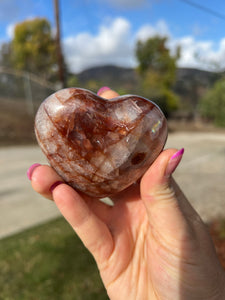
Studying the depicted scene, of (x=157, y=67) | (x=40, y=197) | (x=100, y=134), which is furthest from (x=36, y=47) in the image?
(x=100, y=134)

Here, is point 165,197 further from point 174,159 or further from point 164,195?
point 174,159

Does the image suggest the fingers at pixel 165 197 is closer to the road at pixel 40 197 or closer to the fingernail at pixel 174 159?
the fingernail at pixel 174 159

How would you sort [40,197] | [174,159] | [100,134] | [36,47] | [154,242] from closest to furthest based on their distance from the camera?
[174,159] → [100,134] → [154,242] → [40,197] → [36,47]

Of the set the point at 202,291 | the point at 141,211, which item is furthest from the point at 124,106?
the point at 202,291

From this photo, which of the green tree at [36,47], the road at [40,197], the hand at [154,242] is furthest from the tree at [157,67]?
the hand at [154,242]

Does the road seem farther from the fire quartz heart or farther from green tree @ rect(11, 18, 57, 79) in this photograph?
green tree @ rect(11, 18, 57, 79)

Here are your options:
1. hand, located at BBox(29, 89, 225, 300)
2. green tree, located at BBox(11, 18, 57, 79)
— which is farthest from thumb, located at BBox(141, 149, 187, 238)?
green tree, located at BBox(11, 18, 57, 79)
